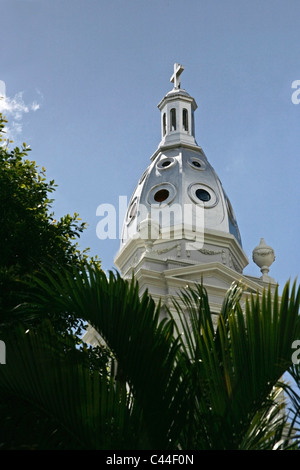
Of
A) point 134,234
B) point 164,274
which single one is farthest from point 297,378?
point 134,234

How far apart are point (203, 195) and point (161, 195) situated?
168 cm

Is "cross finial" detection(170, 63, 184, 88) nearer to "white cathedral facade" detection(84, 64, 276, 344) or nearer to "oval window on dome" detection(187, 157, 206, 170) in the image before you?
"white cathedral facade" detection(84, 64, 276, 344)

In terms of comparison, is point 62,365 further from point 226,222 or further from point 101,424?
point 226,222

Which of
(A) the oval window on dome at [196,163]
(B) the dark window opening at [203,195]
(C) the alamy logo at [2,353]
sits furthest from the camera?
(A) the oval window on dome at [196,163]

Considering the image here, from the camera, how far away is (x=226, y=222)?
33.3 meters

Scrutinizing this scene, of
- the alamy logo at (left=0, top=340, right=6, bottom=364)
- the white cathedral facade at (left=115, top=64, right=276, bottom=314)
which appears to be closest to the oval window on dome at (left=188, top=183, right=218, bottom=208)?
the white cathedral facade at (left=115, top=64, right=276, bottom=314)

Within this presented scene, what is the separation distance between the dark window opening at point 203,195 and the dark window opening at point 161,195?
124 centimetres

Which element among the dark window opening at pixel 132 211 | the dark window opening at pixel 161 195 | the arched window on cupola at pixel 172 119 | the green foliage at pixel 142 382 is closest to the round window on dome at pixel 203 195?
the dark window opening at pixel 161 195

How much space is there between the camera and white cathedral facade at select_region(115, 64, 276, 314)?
29.0 meters

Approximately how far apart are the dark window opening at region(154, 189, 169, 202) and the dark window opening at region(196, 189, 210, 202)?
124cm

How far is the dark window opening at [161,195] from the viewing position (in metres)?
33.6

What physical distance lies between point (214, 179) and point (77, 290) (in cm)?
2755

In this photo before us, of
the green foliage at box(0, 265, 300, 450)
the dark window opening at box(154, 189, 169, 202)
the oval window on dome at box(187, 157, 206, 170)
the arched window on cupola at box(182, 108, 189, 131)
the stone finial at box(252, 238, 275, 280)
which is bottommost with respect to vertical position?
the green foliage at box(0, 265, 300, 450)

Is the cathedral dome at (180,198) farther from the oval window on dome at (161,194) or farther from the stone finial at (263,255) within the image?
the stone finial at (263,255)
